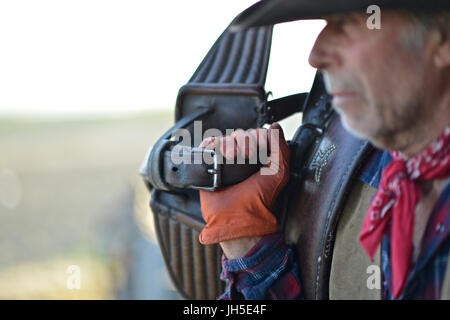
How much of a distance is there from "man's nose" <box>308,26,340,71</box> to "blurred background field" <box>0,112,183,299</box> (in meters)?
2.64

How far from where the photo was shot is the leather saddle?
112 cm

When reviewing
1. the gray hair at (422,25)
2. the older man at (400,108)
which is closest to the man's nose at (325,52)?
the older man at (400,108)

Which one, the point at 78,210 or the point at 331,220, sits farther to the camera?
the point at 78,210

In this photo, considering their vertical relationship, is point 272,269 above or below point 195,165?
below

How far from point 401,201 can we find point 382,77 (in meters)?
0.21

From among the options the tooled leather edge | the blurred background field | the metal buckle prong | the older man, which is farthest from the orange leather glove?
the blurred background field

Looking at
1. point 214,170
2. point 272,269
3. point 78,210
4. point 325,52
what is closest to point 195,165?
point 214,170

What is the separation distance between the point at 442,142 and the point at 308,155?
43 cm

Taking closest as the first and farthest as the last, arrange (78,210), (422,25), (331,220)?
(422,25) < (331,220) < (78,210)

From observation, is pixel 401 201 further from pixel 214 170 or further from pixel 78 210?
pixel 78 210

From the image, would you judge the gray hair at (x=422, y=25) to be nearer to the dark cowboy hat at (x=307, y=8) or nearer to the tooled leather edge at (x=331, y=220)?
the dark cowboy hat at (x=307, y=8)

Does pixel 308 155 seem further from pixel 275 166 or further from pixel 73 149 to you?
pixel 73 149

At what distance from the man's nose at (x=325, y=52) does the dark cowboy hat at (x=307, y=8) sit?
4 cm

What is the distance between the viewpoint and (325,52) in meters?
0.89
